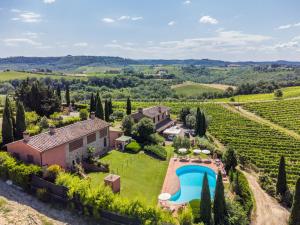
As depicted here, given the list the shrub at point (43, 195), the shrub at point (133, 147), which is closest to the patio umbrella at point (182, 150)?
the shrub at point (133, 147)

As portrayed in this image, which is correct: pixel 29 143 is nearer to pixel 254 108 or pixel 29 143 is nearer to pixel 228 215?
pixel 228 215

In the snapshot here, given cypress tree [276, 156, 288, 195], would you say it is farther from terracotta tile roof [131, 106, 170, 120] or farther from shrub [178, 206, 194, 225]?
terracotta tile roof [131, 106, 170, 120]

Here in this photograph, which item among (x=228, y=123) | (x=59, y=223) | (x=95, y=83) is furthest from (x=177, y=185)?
(x=95, y=83)

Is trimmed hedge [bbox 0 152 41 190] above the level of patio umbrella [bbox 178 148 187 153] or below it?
above

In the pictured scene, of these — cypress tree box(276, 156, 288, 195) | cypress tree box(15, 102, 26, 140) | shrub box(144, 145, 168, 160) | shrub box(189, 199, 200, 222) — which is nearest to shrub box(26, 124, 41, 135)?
cypress tree box(15, 102, 26, 140)

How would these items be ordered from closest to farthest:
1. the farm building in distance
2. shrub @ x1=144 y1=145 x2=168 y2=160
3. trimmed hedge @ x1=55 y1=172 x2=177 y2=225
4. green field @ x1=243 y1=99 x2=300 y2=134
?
trimmed hedge @ x1=55 y1=172 x2=177 y2=225, the farm building in distance, shrub @ x1=144 y1=145 x2=168 y2=160, green field @ x1=243 y1=99 x2=300 y2=134

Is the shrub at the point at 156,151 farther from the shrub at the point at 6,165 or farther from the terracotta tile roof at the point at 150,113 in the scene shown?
the shrub at the point at 6,165
